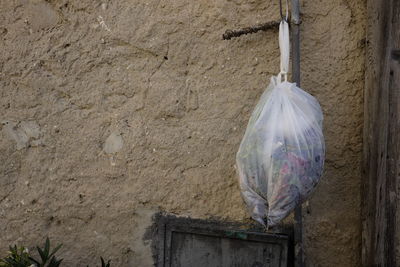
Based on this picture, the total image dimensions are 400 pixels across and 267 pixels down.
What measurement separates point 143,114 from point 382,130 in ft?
2.83

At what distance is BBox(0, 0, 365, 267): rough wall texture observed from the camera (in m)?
2.35

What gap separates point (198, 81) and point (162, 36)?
21 cm

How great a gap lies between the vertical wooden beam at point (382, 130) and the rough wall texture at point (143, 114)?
0.06 m

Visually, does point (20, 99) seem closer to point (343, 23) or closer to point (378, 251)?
point (343, 23)

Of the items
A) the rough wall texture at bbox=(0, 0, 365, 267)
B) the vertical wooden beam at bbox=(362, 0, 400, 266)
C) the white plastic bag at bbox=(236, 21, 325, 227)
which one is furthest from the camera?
the rough wall texture at bbox=(0, 0, 365, 267)

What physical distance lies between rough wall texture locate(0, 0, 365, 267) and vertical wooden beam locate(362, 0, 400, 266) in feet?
0.21

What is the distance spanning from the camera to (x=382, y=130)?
223 centimetres

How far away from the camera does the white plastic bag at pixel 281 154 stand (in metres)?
2.04

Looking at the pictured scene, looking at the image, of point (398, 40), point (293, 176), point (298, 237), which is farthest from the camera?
point (298, 237)

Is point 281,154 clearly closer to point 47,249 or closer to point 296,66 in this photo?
point 296,66

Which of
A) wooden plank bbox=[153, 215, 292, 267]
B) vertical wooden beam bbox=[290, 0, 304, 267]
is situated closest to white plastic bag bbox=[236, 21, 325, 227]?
vertical wooden beam bbox=[290, 0, 304, 267]

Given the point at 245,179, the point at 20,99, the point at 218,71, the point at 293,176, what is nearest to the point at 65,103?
the point at 20,99

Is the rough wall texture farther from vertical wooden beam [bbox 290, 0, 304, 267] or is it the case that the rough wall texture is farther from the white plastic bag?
the white plastic bag

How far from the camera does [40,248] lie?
253 cm
